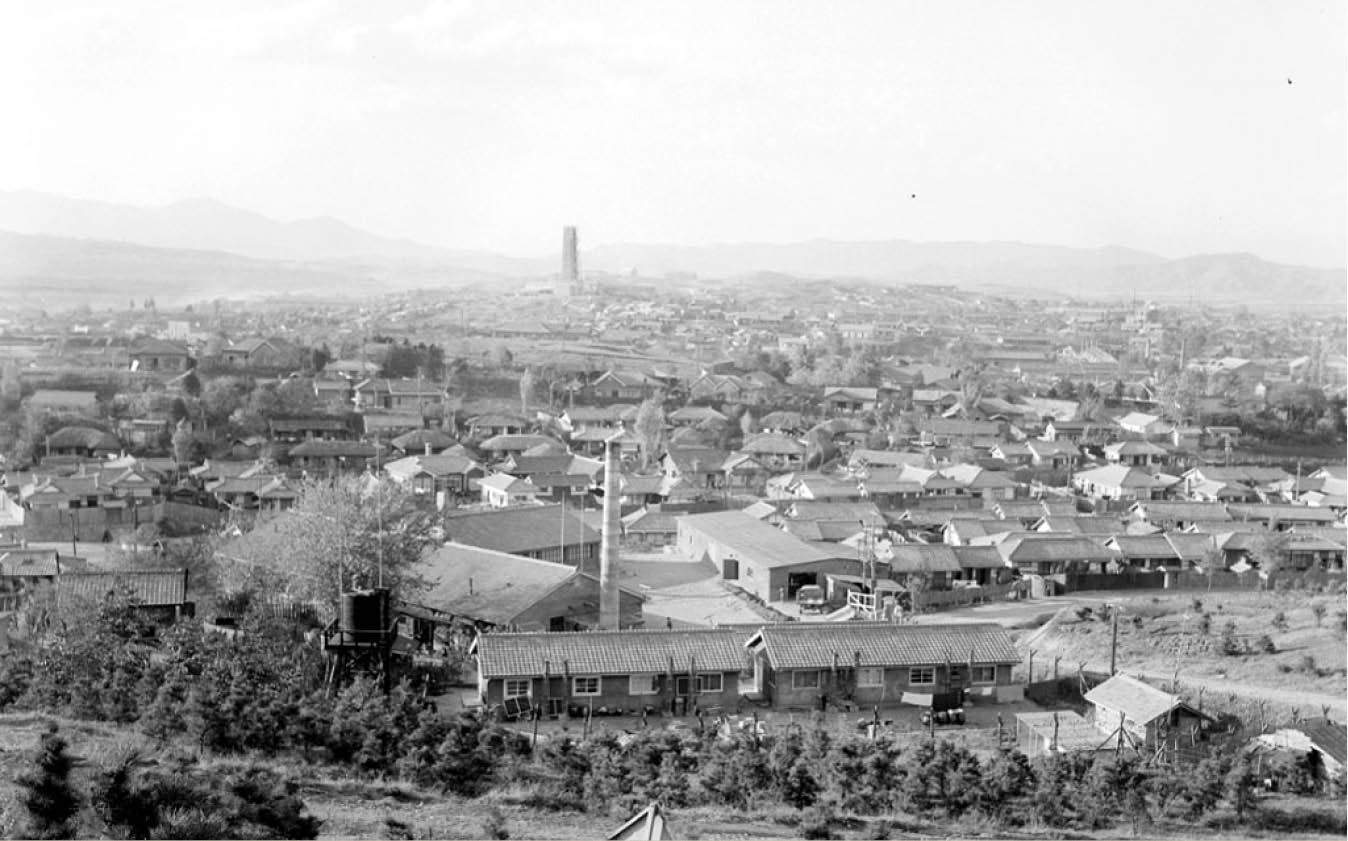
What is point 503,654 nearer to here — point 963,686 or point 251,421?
point 963,686

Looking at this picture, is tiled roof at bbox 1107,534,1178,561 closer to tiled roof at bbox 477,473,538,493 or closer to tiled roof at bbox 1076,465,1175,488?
tiled roof at bbox 1076,465,1175,488

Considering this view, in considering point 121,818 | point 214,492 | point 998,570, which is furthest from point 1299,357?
point 121,818

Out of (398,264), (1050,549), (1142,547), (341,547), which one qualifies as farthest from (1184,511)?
(398,264)

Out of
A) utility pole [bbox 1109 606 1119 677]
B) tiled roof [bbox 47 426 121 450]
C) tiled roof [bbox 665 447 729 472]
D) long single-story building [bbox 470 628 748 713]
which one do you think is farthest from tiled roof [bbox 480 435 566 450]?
long single-story building [bbox 470 628 748 713]

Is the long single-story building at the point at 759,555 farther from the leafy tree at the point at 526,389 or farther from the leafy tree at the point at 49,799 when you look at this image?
the leafy tree at the point at 526,389

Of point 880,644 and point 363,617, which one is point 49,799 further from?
point 880,644

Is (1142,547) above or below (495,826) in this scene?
below
